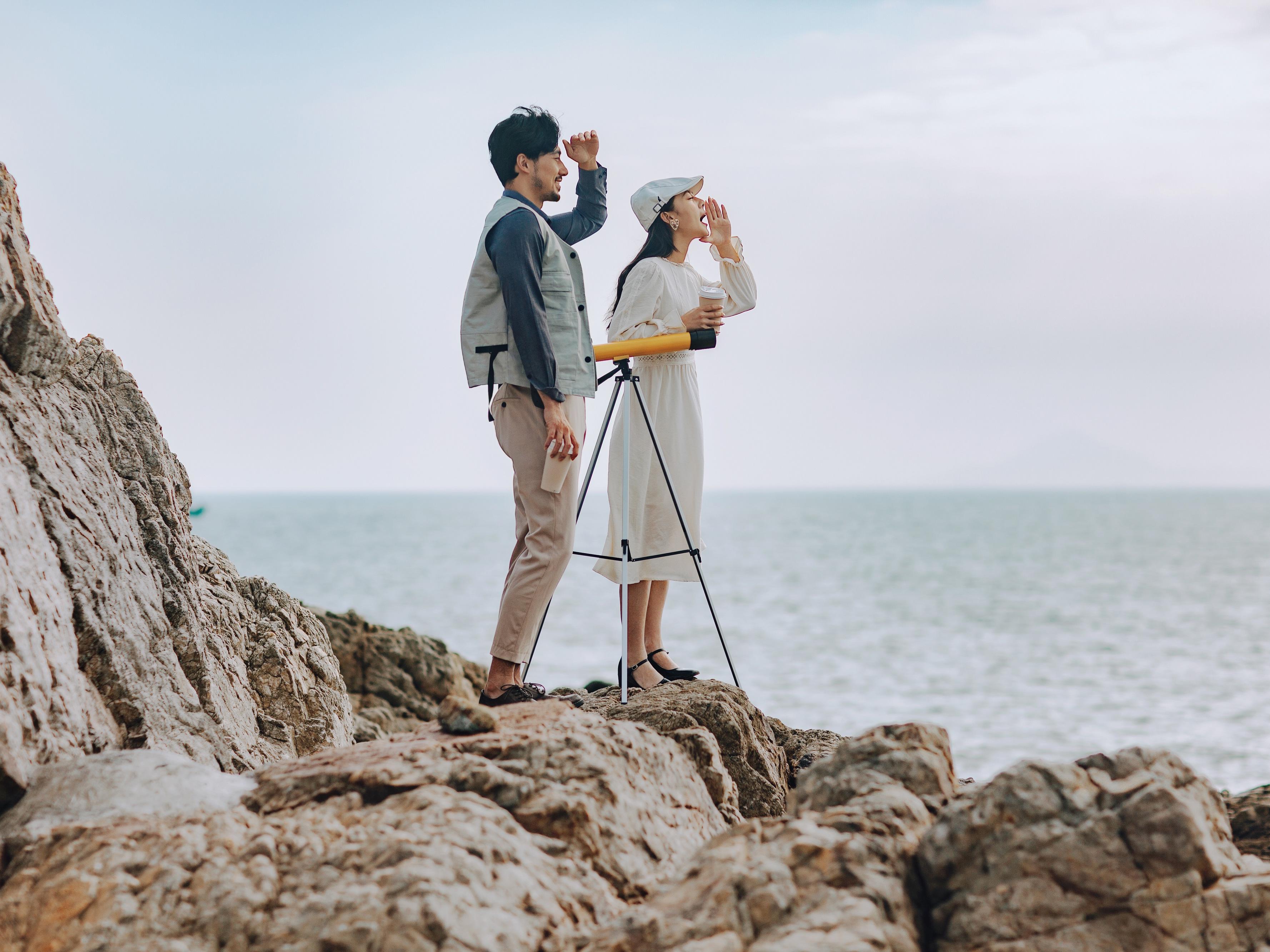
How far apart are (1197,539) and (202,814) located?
276ft

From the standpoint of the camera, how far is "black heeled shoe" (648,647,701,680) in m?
5.80

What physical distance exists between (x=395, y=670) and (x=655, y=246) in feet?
13.7

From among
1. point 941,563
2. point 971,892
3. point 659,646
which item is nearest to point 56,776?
point 971,892

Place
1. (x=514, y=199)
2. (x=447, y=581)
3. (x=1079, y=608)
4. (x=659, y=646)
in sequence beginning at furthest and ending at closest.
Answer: (x=447, y=581), (x=1079, y=608), (x=659, y=646), (x=514, y=199)

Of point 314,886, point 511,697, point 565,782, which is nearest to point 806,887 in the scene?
point 565,782

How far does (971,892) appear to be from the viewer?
2797 mm

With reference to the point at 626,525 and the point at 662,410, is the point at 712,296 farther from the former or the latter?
the point at 626,525

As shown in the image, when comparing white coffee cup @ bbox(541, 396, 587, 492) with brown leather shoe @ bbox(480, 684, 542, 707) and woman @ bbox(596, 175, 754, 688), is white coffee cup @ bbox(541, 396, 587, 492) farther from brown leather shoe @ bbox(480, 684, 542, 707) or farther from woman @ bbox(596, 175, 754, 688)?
woman @ bbox(596, 175, 754, 688)

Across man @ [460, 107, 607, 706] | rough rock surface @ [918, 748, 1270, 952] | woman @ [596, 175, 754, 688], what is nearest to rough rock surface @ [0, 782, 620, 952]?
rough rock surface @ [918, 748, 1270, 952]

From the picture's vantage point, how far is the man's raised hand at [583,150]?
5.42 m

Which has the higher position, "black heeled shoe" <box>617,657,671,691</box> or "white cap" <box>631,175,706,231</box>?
"white cap" <box>631,175,706,231</box>

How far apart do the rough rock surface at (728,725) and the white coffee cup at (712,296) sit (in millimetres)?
1821

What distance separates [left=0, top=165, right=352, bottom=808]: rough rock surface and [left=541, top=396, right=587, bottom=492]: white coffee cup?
155 cm

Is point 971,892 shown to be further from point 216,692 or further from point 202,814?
point 216,692
